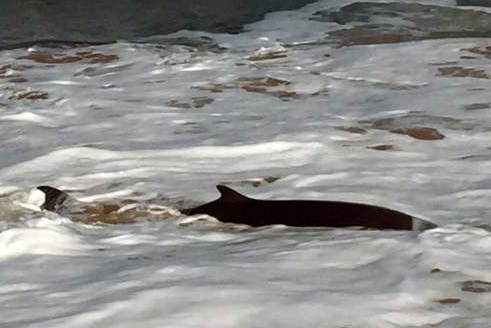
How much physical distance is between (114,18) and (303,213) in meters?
4.42

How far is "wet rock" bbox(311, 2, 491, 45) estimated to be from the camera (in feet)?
20.3

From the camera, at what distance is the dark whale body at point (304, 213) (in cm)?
298

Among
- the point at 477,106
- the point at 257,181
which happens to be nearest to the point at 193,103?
the point at 477,106

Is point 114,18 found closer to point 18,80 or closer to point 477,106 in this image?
point 18,80

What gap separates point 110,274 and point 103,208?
687mm

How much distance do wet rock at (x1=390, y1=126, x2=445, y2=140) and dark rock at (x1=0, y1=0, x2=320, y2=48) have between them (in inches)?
108

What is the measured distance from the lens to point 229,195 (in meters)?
3.19

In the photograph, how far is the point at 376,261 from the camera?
267 cm

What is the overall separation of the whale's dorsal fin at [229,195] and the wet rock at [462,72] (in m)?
2.02

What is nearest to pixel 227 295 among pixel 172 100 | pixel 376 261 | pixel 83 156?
pixel 376 261

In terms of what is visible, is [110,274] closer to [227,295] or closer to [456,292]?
[227,295]

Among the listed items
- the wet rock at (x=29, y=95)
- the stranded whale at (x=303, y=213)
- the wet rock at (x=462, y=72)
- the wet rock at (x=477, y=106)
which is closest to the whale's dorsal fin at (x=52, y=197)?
the stranded whale at (x=303, y=213)

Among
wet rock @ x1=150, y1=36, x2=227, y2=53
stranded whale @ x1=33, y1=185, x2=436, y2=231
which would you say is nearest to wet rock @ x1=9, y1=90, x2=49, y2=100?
wet rock @ x1=150, y1=36, x2=227, y2=53

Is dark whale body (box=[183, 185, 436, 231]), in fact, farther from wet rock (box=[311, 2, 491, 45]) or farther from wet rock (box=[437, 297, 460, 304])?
wet rock (box=[311, 2, 491, 45])
